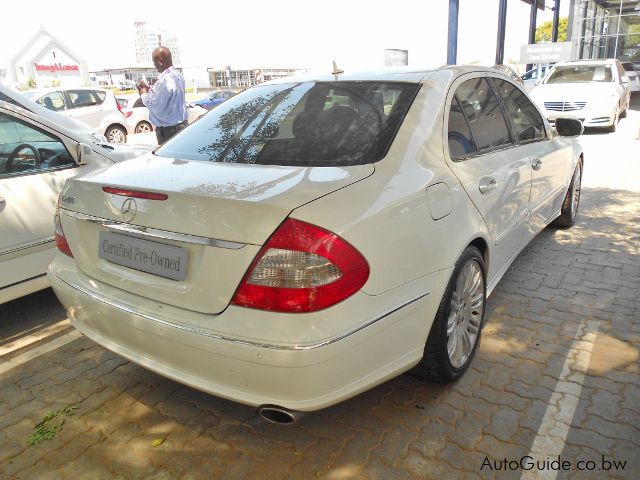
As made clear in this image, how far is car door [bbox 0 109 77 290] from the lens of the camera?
3.30m

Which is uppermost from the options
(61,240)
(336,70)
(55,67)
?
(55,67)

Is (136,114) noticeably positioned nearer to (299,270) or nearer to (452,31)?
(452,31)

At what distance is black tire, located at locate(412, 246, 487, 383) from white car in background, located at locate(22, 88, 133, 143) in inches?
522

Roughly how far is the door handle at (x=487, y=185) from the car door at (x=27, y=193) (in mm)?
2793

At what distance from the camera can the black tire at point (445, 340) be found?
2400 mm

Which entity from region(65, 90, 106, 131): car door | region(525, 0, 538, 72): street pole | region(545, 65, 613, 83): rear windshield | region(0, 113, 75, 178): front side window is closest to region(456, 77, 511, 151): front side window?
region(0, 113, 75, 178): front side window

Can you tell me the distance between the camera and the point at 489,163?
287 centimetres

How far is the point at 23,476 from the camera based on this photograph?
2178mm

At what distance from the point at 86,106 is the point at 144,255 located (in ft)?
45.2

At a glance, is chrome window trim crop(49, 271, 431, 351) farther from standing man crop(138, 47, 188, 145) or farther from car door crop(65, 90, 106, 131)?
car door crop(65, 90, 106, 131)

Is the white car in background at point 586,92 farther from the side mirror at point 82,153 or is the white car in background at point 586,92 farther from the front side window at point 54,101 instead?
the front side window at point 54,101

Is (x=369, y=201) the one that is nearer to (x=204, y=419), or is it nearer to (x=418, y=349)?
(x=418, y=349)

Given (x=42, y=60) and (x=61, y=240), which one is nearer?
(x=61, y=240)

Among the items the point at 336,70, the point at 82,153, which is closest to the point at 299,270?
the point at 336,70
